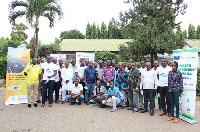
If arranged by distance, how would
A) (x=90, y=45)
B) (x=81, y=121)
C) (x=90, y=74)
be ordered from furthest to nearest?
(x=90, y=45), (x=90, y=74), (x=81, y=121)

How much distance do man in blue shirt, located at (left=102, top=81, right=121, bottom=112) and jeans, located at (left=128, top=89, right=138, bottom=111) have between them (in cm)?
44

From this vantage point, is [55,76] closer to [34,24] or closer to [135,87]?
[135,87]

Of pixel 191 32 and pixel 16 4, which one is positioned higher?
pixel 191 32

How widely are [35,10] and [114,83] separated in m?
9.15

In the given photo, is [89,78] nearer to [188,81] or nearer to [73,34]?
[188,81]

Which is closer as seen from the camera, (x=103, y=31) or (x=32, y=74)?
(x=32, y=74)

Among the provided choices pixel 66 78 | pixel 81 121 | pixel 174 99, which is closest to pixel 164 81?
pixel 174 99

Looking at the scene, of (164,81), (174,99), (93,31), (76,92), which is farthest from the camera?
(93,31)

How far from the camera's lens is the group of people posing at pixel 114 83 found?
266 inches

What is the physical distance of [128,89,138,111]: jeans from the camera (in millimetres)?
7543

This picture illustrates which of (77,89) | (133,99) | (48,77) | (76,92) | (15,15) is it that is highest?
(15,15)

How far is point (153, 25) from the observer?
1655 cm

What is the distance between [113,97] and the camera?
759 centimetres

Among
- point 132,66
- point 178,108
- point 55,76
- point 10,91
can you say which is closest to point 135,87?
point 132,66
